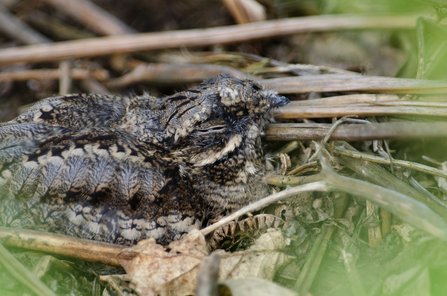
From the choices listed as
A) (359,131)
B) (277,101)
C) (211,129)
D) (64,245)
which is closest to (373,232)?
(359,131)

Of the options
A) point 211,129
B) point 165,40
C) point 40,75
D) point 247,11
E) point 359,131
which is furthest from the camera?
point 40,75

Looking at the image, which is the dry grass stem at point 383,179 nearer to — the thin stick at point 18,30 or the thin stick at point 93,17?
the thin stick at point 93,17

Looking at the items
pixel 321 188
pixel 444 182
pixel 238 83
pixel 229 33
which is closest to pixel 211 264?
pixel 321 188

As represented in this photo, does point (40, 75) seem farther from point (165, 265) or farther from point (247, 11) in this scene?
point (165, 265)

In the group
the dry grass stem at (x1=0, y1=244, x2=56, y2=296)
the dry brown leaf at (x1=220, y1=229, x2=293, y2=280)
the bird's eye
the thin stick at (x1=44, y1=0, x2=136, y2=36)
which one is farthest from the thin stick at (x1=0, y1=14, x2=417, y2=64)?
the dry grass stem at (x1=0, y1=244, x2=56, y2=296)

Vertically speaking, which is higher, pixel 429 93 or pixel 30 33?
pixel 429 93

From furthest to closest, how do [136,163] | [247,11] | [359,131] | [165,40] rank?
[247,11] < [165,40] < [136,163] < [359,131]

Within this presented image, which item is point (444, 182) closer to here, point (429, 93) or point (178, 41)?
point (429, 93)
